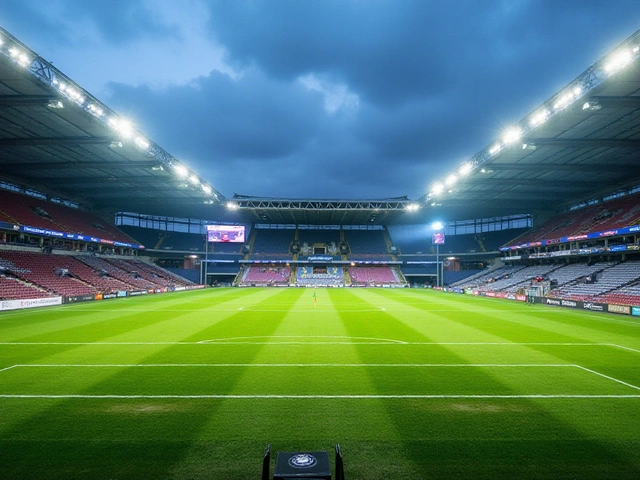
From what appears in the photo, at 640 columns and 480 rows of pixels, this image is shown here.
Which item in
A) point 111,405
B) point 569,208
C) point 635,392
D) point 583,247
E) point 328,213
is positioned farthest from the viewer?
point 328,213

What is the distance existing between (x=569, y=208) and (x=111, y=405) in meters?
62.6

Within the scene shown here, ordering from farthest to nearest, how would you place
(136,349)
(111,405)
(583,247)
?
1. (583,247)
2. (136,349)
3. (111,405)

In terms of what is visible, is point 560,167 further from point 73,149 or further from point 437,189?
point 73,149

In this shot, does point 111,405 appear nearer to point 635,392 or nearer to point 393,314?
point 635,392

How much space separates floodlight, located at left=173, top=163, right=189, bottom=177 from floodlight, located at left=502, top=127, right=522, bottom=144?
31481 millimetres

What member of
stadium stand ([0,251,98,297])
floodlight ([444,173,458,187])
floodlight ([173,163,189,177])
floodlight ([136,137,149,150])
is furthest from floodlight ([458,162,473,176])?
stadium stand ([0,251,98,297])

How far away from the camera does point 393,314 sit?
24.8 m

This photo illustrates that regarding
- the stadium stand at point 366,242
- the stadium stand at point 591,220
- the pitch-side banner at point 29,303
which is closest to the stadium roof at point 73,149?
the pitch-side banner at point 29,303

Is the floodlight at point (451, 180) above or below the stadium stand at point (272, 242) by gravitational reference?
above

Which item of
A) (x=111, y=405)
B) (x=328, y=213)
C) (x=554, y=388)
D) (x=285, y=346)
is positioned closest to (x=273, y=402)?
(x=111, y=405)

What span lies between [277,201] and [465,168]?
30694 millimetres

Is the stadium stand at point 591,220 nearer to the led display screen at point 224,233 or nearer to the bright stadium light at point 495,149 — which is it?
the bright stadium light at point 495,149

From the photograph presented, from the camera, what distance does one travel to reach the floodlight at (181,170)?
38.4 metres

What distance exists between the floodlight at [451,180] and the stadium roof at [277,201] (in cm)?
14
